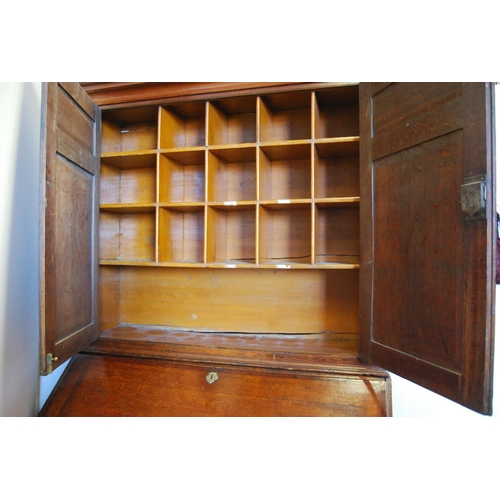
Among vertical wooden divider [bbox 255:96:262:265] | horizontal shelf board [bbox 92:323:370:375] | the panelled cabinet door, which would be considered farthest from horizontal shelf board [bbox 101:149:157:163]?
the panelled cabinet door

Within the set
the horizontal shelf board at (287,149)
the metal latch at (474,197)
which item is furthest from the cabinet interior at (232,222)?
the metal latch at (474,197)

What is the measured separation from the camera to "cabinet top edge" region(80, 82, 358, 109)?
1.44 metres

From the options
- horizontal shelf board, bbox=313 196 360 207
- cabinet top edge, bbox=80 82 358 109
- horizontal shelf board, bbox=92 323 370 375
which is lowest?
horizontal shelf board, bbox=92 323 370 375

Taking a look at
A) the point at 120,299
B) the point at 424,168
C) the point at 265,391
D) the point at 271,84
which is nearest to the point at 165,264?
the point at 120,299

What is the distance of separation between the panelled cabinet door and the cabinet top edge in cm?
37

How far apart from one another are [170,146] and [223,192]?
0.39 metres

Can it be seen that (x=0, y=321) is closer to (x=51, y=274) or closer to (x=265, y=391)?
(x=51, y=274)

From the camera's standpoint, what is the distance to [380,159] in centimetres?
126

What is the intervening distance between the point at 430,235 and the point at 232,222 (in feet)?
3.42

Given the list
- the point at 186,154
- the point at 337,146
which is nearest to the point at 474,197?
the point at 337,146

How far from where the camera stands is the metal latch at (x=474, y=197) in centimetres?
89

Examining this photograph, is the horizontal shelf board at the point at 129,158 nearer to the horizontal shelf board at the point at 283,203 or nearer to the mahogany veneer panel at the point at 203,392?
the horizontal shelf board at the point at 283,203

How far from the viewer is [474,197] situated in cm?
91

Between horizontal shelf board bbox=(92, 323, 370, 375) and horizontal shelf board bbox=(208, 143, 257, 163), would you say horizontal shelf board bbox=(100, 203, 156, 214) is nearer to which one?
horizontal shelf board bbox=(208, 143, 257, 163)
